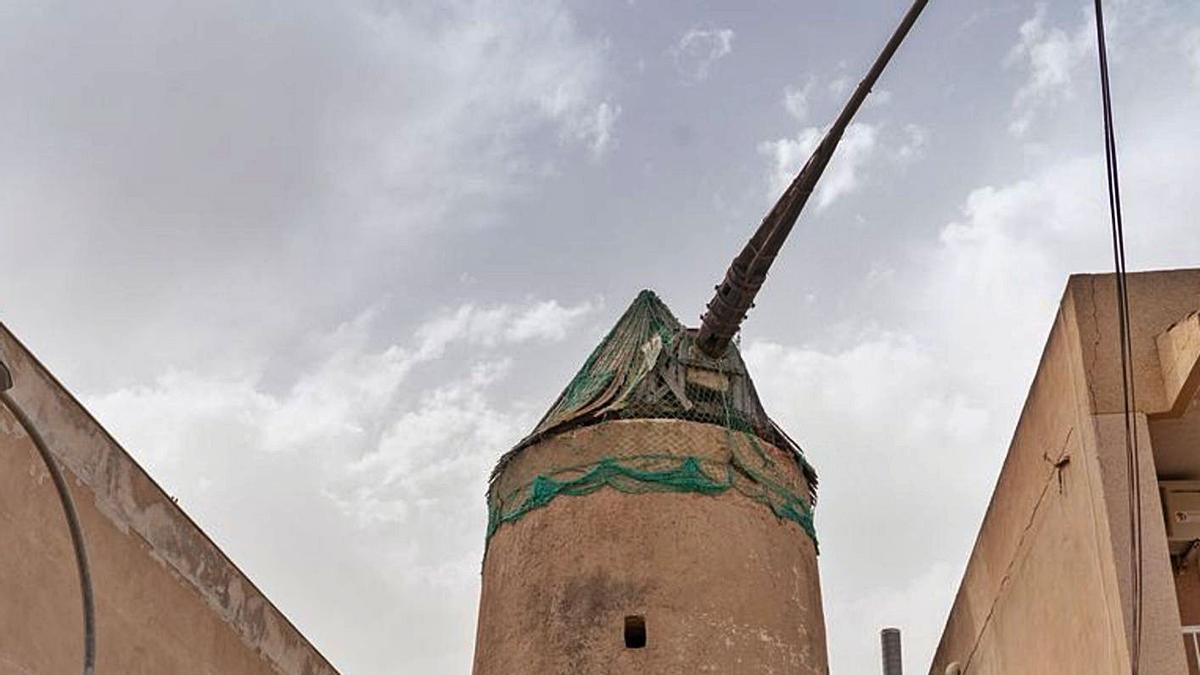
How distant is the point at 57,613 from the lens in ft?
30.3

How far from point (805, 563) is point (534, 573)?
8.62 ft

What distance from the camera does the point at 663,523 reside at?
551 inches

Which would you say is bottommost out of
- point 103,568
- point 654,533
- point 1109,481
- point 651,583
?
point 103,568

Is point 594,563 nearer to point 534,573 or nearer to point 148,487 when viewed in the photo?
point 534,573

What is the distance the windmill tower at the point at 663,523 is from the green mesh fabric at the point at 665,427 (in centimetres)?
2

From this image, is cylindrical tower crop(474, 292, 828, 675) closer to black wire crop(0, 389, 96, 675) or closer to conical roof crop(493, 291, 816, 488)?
conical roof crop(493, 291, 816, 488)

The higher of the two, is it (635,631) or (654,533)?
(654,533)

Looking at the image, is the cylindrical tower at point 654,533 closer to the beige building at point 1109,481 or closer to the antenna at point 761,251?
the antenna at point 761,251

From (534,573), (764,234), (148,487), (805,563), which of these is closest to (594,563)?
(534,573)

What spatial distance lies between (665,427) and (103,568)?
239 inches

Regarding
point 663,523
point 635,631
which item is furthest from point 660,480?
point 635,631

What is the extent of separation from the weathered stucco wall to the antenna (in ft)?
3.19

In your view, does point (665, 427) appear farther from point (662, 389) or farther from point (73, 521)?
point (73, 521)

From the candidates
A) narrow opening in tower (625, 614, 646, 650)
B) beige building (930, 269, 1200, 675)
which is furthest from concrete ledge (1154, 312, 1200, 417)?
narrow opening in tower (625, 614, 646, 650)
